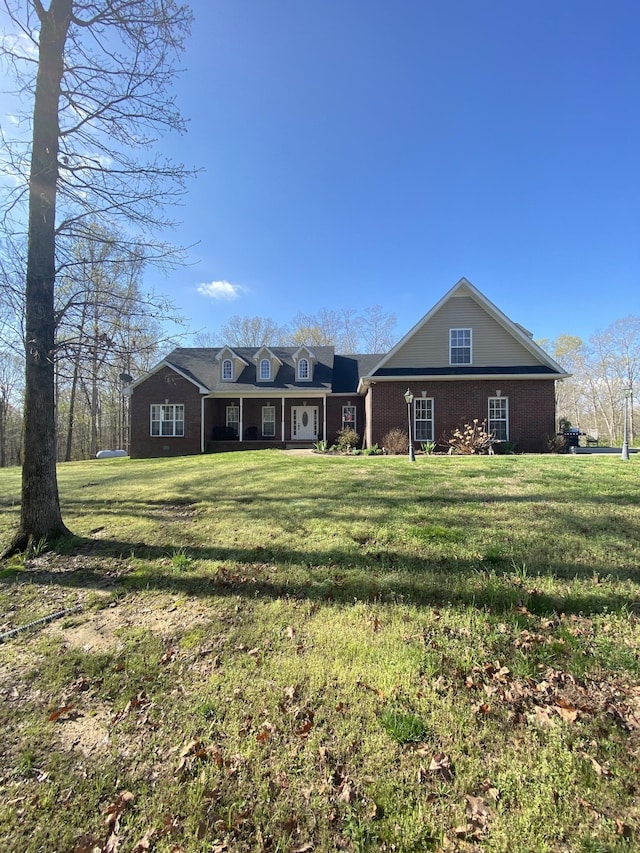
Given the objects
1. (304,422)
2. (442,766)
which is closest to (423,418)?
(304,422)

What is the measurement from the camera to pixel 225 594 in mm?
4215

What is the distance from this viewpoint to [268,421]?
22875mm

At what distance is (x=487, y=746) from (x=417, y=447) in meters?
14.4

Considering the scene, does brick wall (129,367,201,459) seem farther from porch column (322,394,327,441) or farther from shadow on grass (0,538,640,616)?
shadow on grass (0,538,640,616)

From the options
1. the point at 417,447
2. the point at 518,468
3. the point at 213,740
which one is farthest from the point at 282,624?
the point at 417,447

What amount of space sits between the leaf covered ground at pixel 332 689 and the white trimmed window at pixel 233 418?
1734 cm

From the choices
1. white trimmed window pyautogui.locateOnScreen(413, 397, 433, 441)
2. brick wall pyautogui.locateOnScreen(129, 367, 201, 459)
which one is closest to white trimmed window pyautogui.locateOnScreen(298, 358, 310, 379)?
brick wall pyautogui.locateOnScreen(129, 367, 201, 459)

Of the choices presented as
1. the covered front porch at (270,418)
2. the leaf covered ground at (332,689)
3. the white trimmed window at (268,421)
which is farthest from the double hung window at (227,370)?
the leaf covered ground at (332,689)

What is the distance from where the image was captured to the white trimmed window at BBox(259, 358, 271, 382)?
Result: 23.3 meters

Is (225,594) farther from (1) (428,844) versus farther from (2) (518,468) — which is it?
(2) (518,468)

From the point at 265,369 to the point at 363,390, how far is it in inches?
249

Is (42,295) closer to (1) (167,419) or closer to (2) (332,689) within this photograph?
(2) (332,689)

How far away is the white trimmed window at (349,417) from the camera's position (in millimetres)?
22250

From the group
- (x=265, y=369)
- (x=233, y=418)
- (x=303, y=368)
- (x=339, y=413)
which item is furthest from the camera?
(x=265, y=369)
